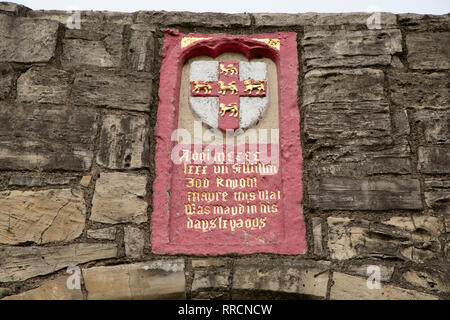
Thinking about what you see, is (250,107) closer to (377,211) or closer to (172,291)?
(377,211)

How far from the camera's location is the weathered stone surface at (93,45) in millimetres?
3131

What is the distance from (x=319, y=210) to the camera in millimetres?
2725

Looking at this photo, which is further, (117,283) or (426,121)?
(426,121)

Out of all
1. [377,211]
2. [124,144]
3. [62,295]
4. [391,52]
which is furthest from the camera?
[391,52]

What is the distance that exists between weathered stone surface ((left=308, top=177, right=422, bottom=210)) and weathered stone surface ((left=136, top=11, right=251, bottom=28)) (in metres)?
1.26

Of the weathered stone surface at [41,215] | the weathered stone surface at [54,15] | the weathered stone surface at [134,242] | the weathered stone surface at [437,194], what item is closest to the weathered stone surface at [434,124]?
the weathered stone surface at [437,194]

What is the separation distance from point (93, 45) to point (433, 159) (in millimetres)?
2241

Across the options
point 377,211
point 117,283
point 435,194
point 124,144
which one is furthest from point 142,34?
point 435,194

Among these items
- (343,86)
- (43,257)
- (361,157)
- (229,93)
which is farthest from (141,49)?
(361,157)

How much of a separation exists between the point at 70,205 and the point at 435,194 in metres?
2.07

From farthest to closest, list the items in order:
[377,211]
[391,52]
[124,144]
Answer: [391,52] → [124,144] → [377,211]

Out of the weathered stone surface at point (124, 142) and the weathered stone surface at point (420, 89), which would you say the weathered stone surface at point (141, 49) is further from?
the weathered stone surface at point (420, 89)

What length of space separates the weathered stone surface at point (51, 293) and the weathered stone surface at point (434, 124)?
2175 millimetres

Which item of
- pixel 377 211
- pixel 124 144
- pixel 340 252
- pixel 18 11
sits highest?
pixel 18 11
